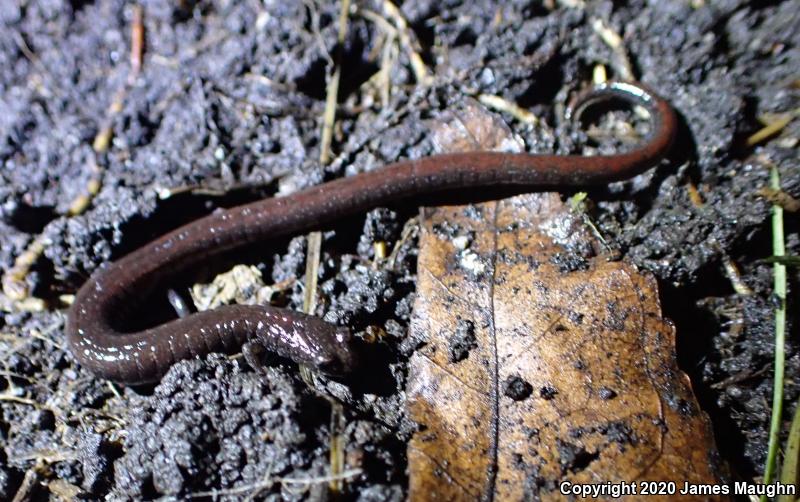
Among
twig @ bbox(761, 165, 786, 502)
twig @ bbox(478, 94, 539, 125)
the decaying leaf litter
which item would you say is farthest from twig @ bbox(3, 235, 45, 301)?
twig @ bbox(761, 165, 786, 502)

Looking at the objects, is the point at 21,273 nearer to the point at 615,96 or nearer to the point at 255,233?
the point at 255,233

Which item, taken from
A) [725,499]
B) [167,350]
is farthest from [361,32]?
[725,499]

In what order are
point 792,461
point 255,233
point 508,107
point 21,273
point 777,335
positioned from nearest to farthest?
point 792,461 < point 777,335 < point 255,233 < point 21,273 < point 508,107

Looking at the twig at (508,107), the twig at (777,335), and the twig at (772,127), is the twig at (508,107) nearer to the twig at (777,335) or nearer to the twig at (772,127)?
the twig at (772,127)

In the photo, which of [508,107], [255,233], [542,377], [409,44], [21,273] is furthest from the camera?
[409,44]

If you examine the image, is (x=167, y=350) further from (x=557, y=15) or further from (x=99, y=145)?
(x=557, y=15)

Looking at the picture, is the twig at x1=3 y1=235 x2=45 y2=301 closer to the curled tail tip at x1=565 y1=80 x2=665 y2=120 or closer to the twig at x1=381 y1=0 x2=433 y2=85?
the twig at x1=381 y1=0 x2=433 y2=85

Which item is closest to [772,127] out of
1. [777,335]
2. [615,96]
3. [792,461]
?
[615,96]

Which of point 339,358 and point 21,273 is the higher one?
point 21,273

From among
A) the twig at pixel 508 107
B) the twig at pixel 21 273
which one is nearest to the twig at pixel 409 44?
the twig at pixel 508 107
